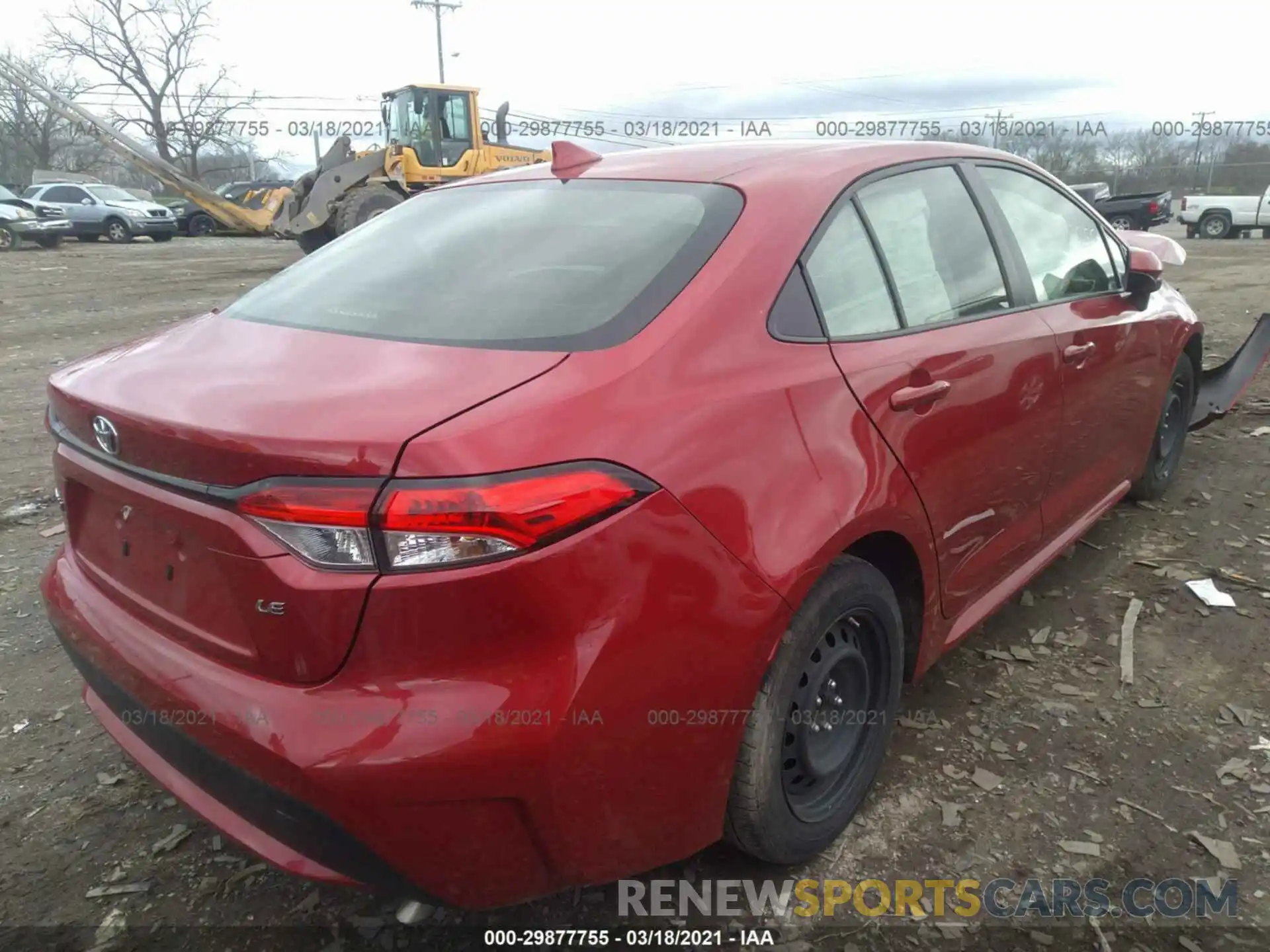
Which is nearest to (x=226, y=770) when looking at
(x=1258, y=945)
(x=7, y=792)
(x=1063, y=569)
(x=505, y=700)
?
(x=505, y=700)

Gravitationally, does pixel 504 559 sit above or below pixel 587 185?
below

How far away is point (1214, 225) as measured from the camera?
24.9m

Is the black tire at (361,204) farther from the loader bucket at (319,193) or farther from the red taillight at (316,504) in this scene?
the red taillight at (316,504)

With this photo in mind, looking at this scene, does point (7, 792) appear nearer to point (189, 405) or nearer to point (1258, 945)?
point (189, 405)

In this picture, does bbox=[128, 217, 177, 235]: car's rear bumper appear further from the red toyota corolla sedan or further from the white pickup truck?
the white pickup truck

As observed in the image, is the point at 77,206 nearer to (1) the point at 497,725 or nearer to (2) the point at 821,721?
(2) the point at 821,721

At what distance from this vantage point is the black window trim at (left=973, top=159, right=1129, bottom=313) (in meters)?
2.89

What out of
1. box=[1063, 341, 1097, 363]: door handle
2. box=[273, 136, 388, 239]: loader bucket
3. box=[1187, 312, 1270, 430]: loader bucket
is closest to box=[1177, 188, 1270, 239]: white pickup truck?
box=[273, 136, 388, 239]: loader bucket

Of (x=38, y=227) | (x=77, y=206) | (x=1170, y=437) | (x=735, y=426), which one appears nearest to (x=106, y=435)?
(x=735, y=426)

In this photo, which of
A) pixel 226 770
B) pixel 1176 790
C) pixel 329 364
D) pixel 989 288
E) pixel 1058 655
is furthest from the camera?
pixel 1058 655

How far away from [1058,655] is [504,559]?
2.38m

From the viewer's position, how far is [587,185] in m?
2.45

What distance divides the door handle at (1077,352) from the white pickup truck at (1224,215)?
86.3 feet

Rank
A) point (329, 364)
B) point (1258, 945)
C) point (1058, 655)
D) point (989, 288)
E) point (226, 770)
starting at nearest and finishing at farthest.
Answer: point (226, 770) → point (329, 364) → point (1258, 945) → point (989, 288) → point (1058, 655)
